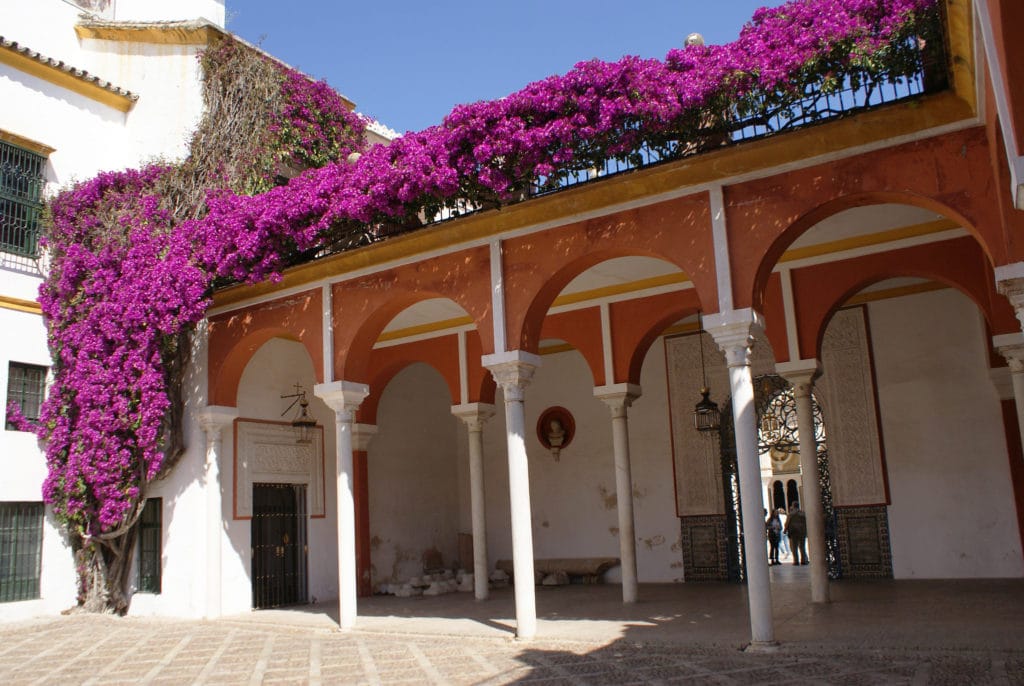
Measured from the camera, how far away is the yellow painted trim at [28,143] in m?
11.2

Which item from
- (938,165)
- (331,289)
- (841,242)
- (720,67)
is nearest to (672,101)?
(720,67)

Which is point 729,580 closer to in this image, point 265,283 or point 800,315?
point 800,315

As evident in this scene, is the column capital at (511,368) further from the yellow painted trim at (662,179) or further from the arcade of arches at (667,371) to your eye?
the yellow painted trim at (662,179)

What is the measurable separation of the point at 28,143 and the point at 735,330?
9433 mm

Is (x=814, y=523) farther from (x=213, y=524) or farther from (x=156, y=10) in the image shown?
→ (x=156, y=10)

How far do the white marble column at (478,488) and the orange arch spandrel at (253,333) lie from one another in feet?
7.65

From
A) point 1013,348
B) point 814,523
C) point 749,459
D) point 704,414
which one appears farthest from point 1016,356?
point 704,414

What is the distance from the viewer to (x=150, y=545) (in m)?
11.2

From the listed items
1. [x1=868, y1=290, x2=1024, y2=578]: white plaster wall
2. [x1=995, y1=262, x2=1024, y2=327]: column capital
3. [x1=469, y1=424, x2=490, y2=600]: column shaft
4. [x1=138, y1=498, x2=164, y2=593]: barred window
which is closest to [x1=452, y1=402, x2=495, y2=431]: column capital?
[x1=469, y1=424, x2=490, y2=600]: column shaft

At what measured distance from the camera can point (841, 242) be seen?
9.03 metres

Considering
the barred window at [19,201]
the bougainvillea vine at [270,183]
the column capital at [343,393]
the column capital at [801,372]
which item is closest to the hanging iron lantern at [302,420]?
the bougainvillea vine at [270,183]

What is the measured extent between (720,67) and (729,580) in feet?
24.3

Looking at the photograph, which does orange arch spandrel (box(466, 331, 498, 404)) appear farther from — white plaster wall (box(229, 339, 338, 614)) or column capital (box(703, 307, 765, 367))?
column capital (box(703, 307, 765, 367))

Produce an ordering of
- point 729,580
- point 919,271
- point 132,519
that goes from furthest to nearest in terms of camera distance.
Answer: point 729,580 < point 132,519 < point 919,271
